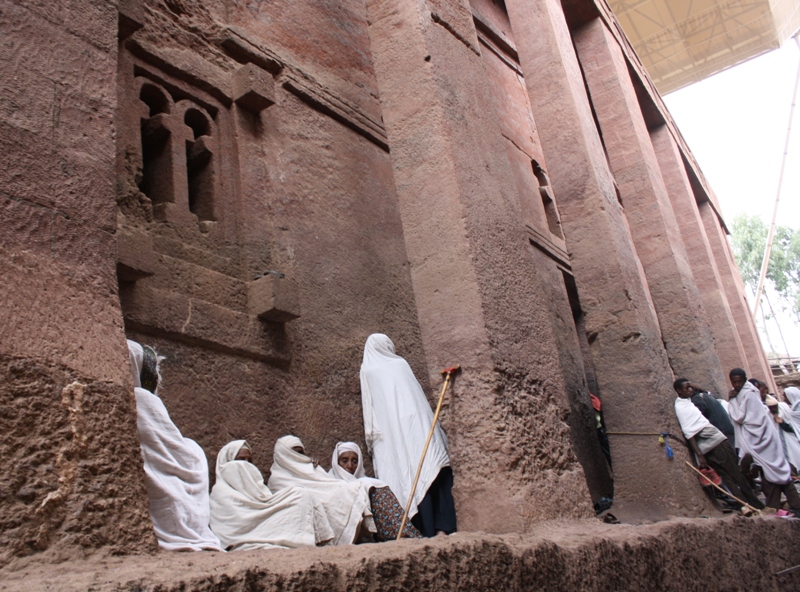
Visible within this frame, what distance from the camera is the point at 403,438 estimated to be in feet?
13.7

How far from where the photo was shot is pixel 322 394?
15.5 ft

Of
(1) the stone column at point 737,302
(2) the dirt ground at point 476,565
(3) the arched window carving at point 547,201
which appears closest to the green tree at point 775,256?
(1) the stone column at point 737,302

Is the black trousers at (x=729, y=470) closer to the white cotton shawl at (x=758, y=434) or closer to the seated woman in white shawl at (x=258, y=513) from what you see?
the white cotton shawl at (x=758, y=434)

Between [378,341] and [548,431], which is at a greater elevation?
[378,341]

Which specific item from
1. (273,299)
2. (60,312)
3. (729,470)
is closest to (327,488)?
(273,299)

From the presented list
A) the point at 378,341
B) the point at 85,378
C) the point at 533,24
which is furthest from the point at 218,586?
the point at 533,24

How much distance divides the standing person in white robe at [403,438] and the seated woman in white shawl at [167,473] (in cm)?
135

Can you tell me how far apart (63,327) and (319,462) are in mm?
2751

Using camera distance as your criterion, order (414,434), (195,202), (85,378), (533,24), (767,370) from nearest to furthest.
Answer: (85,378) → (414,434) → (195,202) → (533,24) → (767,370)

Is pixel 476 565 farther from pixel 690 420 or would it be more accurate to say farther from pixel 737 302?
pixel 737 302

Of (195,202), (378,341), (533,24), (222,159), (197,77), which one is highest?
(533,24)

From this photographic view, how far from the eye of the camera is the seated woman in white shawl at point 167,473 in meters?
2.54

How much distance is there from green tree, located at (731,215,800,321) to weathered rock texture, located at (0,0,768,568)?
3329 centimetres

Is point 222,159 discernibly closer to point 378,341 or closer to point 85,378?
point 378,341
